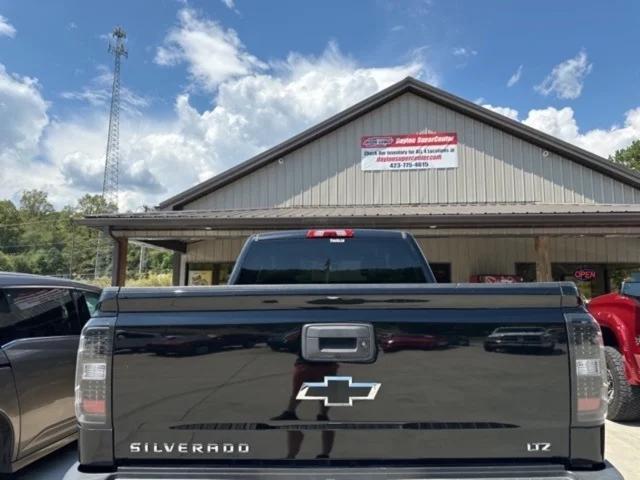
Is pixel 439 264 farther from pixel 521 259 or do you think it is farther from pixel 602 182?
pixel 602 182

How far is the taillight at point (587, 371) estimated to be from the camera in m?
1.92

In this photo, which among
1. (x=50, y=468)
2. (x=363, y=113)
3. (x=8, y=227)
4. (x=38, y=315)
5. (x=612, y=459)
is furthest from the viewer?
(x=8, y=227)

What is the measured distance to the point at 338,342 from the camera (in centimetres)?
198

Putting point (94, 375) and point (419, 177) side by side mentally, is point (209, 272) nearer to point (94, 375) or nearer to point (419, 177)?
point (419, 177)

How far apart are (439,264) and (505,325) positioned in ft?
40.5

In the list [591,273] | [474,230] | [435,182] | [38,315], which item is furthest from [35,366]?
[591,273]

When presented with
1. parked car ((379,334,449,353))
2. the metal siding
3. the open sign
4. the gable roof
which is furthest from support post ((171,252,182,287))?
parked car ((379,334,449,353))

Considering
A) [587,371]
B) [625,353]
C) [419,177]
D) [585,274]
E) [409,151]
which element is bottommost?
[625,353]

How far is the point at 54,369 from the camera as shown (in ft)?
13.0

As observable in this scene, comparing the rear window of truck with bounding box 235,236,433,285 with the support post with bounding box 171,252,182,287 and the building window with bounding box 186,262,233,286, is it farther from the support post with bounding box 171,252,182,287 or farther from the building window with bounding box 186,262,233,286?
the support post with bounding box 171,252,182,287

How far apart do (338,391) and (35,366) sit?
2955 millimetres

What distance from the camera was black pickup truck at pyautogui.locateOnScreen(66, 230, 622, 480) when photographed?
6.31ft

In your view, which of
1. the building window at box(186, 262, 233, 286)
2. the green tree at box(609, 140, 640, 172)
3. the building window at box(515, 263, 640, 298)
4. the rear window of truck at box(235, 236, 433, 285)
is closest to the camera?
the rear window of truck at box(235, 236, 433, 285)

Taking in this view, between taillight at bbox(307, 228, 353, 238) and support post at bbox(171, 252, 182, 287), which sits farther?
support post at bbox(171, 252, 182, 287)
